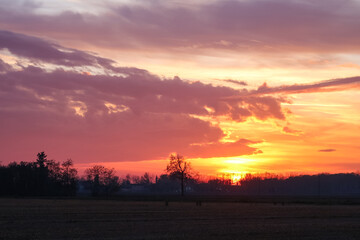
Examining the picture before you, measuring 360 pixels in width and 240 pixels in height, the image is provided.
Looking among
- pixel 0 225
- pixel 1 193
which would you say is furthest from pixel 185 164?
pixel 0 225

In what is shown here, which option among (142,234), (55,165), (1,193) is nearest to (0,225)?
(142,234)

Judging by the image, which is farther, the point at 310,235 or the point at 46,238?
the point at 310,235

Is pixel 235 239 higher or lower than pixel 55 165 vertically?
lower

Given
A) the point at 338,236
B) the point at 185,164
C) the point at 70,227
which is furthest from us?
the point at 185,164

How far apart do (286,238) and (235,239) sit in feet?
11.7

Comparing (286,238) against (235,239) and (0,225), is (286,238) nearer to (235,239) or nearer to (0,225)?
(235,239)

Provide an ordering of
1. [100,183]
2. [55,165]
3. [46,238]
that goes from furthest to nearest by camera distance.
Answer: [100,183], [55,165], [46,238]

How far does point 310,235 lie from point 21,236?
18647 millimetres

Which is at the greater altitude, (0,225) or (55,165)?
(55,165)

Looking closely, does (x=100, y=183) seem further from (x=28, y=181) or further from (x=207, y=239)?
(x=207, y=239)

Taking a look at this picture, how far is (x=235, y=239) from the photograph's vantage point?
2950cm

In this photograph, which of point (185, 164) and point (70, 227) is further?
point (185, 164)

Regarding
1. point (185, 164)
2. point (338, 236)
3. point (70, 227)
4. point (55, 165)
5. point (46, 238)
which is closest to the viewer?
point (46, 238)

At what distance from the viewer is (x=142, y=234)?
106ft
